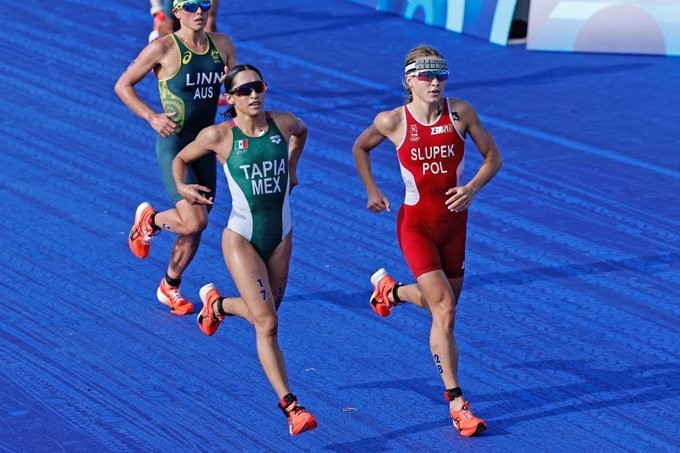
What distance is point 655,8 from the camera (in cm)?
1675

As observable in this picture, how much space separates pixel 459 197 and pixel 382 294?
4.66 feet

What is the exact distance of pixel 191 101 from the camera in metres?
9.80

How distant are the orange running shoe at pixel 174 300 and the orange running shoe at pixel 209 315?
0.83 meters

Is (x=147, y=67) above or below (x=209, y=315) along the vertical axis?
above

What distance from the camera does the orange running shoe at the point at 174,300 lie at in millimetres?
10000

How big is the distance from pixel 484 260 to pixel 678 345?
7.14 feet

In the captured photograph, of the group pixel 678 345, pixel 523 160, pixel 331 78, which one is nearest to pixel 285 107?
pixel 331 78

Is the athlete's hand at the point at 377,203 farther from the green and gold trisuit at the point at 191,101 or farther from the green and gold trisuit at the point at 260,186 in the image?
the green and gold trisuit at the point at 191,101

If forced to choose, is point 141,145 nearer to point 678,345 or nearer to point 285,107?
point 285,107

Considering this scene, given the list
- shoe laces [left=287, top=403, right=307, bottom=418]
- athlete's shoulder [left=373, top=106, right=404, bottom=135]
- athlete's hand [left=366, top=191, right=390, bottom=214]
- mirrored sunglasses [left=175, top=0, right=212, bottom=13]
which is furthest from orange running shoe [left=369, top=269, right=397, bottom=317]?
mirrored sunglasses [left=175, top=0, right=212, bottom=13]

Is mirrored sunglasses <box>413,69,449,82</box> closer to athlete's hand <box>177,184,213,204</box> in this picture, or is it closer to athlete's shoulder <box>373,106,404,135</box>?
athlete's shoulder <box>373,106,404,135</box>

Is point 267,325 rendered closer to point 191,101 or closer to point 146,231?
point 191,101

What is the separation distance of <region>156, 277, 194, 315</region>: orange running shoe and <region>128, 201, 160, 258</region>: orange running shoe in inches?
16.4

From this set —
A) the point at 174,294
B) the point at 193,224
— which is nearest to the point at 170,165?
the point at 193,224
